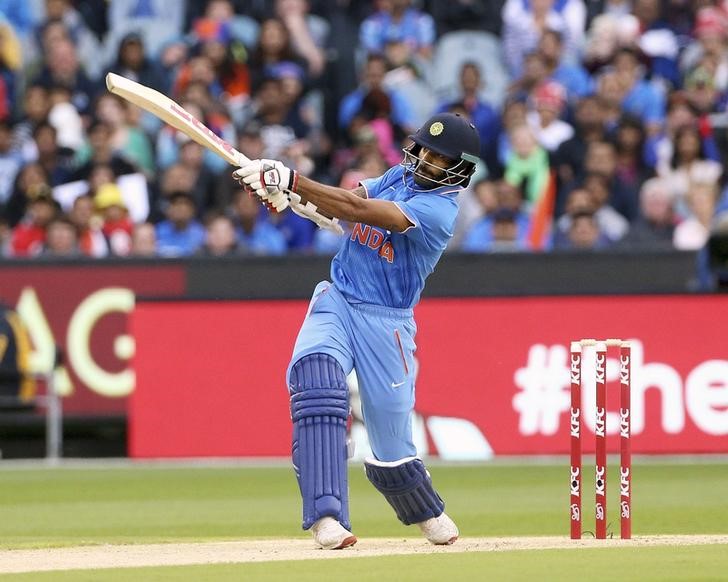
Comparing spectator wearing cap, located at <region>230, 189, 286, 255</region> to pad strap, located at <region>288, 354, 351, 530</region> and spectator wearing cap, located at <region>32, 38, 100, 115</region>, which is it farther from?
pad strap, located at <region>288, 354, 351, 530</region>

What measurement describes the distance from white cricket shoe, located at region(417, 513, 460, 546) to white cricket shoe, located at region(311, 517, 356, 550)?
66cm

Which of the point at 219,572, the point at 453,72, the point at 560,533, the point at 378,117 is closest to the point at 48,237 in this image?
the point at 378,117

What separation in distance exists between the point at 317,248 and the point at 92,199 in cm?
213

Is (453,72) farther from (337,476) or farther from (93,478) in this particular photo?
(337,476)

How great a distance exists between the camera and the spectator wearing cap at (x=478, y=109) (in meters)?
17.3

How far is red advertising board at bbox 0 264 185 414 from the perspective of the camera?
15102 millimetres

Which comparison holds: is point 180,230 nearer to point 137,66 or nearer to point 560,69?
point 137,66

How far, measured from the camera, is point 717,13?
18578 millimetres

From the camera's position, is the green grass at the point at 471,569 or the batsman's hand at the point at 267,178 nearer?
the green grass at the point at 471,569

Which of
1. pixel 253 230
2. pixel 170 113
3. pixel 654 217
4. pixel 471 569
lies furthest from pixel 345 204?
pixel 654 217

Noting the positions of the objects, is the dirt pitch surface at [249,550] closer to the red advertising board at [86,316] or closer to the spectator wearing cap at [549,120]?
the red advertising board at [86,316]

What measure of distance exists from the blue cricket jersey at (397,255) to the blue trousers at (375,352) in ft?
→ 0.21

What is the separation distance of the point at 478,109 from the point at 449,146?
916cm

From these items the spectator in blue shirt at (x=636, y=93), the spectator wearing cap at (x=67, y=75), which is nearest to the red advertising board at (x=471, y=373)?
the spectator in blue shirt at (x=636, y=93)
